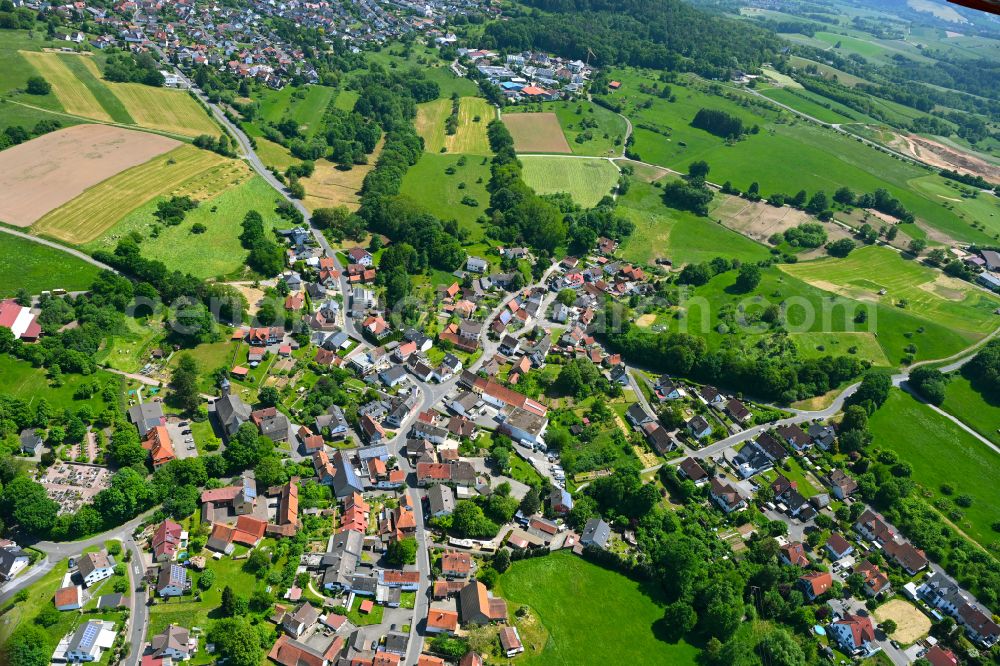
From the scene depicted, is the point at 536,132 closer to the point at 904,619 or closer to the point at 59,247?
the point at 59,247

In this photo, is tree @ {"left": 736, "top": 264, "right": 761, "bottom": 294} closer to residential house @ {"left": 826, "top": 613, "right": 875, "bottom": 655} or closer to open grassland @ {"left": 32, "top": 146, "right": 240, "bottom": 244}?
residential house @ {"left": 826, "top": 613, "right": 875, "bottom": 655}

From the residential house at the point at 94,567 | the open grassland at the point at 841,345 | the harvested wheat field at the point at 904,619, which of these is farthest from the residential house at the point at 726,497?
the residential house at the point at 94,567

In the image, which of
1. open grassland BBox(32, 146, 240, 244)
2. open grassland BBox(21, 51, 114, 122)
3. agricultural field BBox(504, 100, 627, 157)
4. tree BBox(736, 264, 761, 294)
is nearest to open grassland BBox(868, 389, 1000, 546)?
tree BBox(736, 264, 761, 294)

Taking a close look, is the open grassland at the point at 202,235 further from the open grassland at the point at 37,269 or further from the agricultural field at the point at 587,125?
the agricultural field at the point at 587,125

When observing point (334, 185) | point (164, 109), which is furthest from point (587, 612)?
point (164, 109)

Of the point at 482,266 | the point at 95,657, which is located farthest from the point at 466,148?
the point at 95,657

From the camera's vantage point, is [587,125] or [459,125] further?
[587,125]

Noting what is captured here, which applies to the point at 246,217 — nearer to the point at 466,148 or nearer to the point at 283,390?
the point at 283,390
